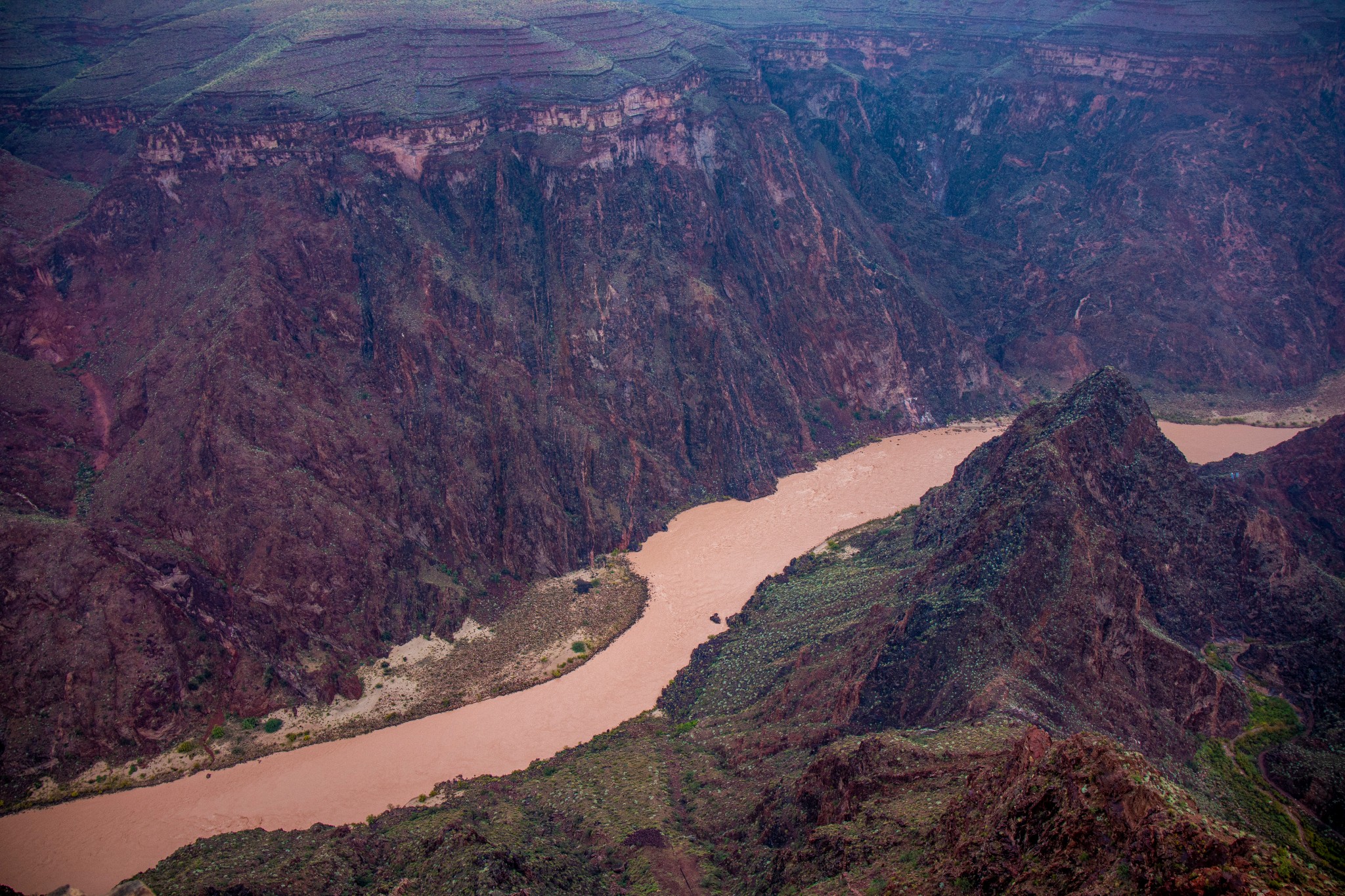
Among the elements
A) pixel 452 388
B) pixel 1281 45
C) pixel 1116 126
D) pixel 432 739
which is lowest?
pixel 432 739

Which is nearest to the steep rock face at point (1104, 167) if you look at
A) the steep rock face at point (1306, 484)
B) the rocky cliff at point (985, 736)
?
the steep rock face at point (1306, 484)

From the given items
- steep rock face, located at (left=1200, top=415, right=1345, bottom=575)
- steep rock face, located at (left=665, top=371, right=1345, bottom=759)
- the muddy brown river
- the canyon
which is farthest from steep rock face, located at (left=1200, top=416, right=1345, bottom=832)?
the canyon

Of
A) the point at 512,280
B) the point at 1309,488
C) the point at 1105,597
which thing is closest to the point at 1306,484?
the point at 1309,488

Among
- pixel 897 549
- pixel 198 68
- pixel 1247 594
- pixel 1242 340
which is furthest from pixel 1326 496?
pixel 198 68

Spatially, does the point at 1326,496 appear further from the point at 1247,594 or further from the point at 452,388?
the point at 452,388

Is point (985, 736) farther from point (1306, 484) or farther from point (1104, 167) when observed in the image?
point (1104, 167)

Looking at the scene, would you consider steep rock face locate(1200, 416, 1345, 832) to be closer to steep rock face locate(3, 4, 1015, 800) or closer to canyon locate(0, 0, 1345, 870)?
canyon locate(0, 0, 1345, 870)
